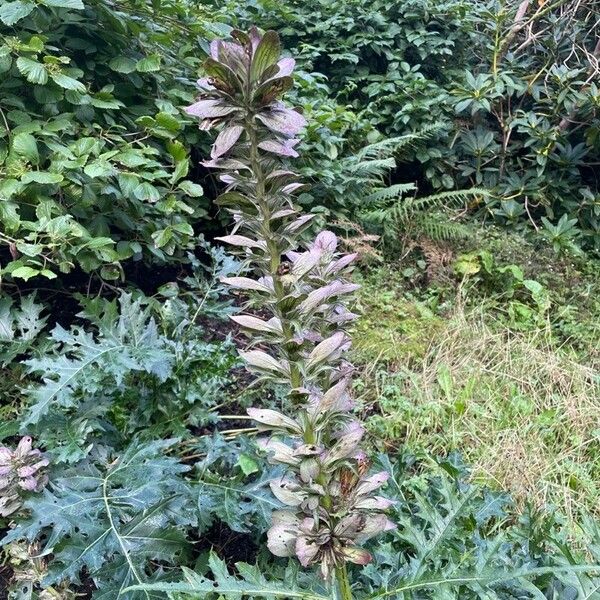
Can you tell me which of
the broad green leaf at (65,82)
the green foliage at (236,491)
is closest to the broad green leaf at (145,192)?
the broad green leaf at (65,82)

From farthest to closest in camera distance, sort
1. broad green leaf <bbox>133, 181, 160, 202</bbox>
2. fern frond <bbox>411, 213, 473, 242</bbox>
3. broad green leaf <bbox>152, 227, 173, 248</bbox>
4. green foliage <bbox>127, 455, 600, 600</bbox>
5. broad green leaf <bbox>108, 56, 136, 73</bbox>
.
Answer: fern frond <bbox>411, 213, 473, 242</bbox> < broad green leaf <bbox>108, 56, 136, 73</bbox> < broad green leaf <bbox>152, 227, 173, 248</bbox> < broad green leaf <bbox>133, 181, 160, 202</bbox> < green foliage <bbox>127, 455, 600, 600</bbox>

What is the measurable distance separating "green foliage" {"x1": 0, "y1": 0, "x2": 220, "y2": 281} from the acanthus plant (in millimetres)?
1225

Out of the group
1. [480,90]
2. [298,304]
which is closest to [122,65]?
[298,304]

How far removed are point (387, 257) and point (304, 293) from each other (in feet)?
9.42

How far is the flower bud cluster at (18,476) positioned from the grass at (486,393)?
4.07ft

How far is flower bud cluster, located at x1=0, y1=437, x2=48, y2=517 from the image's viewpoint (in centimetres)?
133

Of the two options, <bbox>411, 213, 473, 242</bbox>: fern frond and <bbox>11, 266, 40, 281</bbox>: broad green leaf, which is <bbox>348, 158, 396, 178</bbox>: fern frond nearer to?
<bbox>411, 213, 473, 242</bbox>: fern frond

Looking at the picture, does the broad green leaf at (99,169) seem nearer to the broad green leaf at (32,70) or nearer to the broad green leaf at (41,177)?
the broad green leaf at (41,177)

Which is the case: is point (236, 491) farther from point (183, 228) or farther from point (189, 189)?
point (189, 189)

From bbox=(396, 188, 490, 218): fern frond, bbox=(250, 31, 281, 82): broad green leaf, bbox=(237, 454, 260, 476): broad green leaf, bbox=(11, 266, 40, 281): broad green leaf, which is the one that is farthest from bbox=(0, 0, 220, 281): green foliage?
bbox=(396, 188, 490, 218): fern frond

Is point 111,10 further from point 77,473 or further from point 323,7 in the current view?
point 323,7

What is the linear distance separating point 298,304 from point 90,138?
1.54 metres

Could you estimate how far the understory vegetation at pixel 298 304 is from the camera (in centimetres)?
81

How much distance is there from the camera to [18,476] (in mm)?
1352
